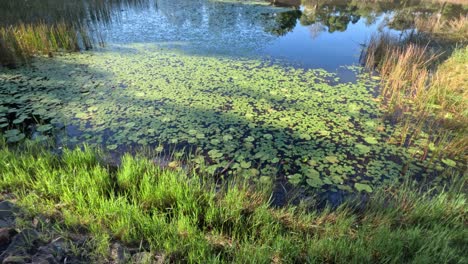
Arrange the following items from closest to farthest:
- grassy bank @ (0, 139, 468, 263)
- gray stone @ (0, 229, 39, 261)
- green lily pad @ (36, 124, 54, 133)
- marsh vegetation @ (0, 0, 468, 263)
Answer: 1. gray stone @ (0, 229, 39, 261)
2. grassy bank @ (0, 139, 468, 263)
3. marsh vegetation @ (0, 0, 468, 263)
4. green lily pad @ (36, 124, 54, 133)

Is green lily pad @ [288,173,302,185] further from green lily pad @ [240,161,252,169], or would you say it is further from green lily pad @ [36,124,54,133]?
green lily pad @ [36,124,54,133]

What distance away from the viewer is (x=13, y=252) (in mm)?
1176

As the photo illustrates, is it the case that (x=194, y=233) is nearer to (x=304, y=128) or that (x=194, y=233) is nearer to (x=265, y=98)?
(x=304, y=128)

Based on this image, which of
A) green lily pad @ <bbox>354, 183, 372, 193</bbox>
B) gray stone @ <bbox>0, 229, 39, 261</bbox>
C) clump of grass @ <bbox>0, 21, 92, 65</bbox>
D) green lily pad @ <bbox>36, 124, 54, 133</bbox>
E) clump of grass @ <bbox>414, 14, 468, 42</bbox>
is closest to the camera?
A: gray stone @ <bbox>0, 229, 39, 261</bbox>

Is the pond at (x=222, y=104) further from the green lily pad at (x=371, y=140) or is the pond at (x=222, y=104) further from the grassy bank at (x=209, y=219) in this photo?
the grassy bank at (x=209, y=219)

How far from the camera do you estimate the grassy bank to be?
138cm

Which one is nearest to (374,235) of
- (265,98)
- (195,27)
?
(265,98)

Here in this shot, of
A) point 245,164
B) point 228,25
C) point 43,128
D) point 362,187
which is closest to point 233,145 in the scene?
point 245,164

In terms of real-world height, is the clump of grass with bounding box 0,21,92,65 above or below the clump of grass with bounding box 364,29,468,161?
above

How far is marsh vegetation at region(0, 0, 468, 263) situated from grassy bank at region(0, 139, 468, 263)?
0.01 m

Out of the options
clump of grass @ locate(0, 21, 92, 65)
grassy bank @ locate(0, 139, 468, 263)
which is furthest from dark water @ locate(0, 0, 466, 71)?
grassy bank @ locate(0, 139, 468, 263)

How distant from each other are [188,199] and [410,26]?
904cm

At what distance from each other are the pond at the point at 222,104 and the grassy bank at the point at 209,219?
0.45 meters

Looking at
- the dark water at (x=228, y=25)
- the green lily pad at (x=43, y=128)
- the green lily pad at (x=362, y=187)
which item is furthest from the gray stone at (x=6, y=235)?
the dark water at (x=228, y=25)
